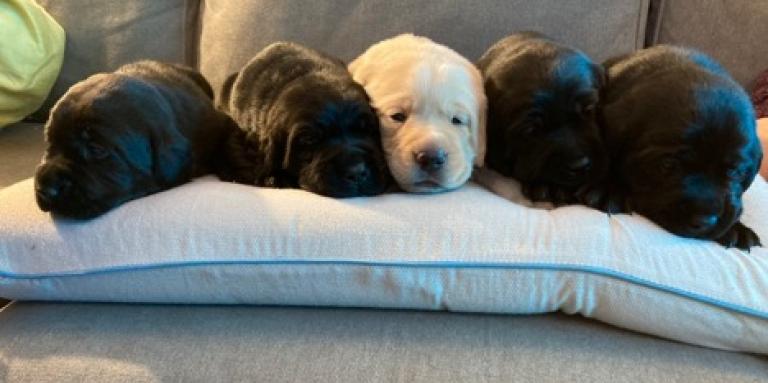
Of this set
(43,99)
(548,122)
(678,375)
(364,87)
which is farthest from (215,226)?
(43,99)

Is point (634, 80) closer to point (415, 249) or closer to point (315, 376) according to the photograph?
point (415, 249)

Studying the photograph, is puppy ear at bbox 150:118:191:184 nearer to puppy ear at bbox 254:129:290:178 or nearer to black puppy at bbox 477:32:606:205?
puppy ear at bbox 254:129:290:178

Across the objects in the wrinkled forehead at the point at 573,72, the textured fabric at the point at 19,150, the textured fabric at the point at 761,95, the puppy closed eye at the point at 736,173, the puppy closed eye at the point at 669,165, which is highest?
the wrinkled forehead at the point at 573,72

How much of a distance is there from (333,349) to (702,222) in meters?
0.75

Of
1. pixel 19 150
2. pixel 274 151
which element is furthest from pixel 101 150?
pixel 19 150

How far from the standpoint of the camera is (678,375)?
3.77 ft

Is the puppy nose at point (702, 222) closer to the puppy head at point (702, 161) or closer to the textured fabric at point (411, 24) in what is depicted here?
the puppy head at point (702, 161)

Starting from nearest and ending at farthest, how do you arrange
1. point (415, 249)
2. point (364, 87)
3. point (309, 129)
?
point (415, 249)
point (309, 129)
point (364, 87)

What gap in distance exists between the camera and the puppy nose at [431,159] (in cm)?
143

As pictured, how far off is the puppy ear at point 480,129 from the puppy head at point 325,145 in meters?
0.23

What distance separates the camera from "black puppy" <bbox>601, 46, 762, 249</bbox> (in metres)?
1.28

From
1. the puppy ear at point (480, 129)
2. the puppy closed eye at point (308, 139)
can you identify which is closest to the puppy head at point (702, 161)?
the puppy ear at point (480, 129)

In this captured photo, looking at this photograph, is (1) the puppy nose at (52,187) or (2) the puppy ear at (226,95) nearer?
(1) the puppy nose at (52,187)

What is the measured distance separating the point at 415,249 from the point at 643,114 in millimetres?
567
